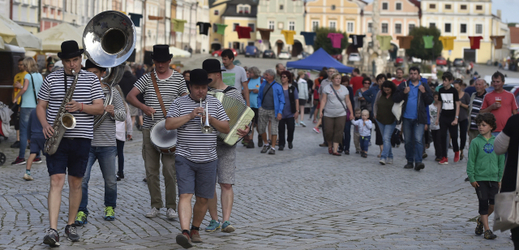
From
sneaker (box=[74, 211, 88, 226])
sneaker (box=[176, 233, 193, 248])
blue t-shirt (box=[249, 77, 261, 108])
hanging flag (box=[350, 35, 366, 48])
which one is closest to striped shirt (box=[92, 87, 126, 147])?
sneaker (box=[74, 211, 88, 226])

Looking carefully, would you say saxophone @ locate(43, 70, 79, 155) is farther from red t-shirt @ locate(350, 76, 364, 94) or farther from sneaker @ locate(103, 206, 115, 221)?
red t-shirt @ locate(350, 76, 364, 94)

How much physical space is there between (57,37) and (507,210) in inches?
658

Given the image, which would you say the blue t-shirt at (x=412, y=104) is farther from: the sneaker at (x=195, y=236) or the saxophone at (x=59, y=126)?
the saxophone at (x=59, y=126)

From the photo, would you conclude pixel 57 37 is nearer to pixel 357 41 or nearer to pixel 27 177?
pixel 27 177

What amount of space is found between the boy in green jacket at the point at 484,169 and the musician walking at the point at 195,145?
109 inches

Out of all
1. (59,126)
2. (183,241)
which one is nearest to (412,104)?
(183,241)

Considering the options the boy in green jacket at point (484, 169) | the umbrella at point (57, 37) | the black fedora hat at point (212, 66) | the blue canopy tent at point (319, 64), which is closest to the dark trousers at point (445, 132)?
the boy in green jacket at point (484, 169)

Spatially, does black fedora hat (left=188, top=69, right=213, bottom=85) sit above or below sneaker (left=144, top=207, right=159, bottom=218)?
above

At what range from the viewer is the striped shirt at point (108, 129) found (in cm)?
747

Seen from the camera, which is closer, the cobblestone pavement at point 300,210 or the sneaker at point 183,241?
the sneaker at point 183,241

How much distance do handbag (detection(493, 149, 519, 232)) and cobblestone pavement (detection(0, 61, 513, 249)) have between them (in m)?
1.59

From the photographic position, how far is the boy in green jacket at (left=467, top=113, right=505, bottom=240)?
24.6ft

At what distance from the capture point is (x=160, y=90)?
7832 millimetres

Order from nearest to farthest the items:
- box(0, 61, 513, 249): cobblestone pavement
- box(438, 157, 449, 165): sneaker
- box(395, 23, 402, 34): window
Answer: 1. box(0, 61, 513, 249): cobblestone pavement
2. box(438, 157, 449, 165): sneaker
3. box(395, 23, 402, 34): window
